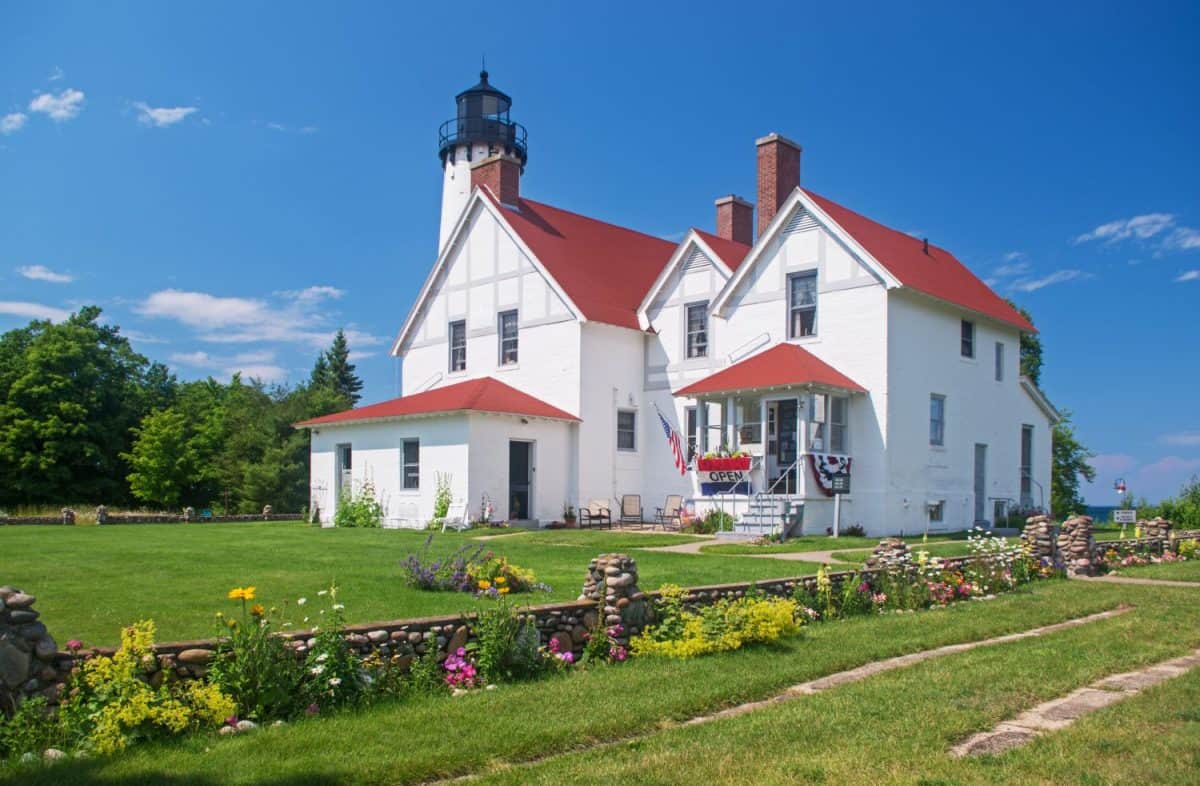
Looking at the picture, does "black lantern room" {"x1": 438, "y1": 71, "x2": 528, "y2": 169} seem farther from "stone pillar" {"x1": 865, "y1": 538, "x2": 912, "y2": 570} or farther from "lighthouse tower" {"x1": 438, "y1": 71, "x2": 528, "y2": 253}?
"stone pillar" {"x1": 865, "y1": 538, "x2": 912, "y2": 570}

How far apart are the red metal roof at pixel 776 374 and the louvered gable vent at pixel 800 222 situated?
9.47 ft

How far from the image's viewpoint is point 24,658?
21.2 ft

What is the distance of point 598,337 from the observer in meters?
28.4

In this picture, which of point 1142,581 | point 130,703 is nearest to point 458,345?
point 1142,581

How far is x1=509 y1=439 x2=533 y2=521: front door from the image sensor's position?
1064 inches

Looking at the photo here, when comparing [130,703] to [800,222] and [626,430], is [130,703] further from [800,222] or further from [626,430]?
[626,430]

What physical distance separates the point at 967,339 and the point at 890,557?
15518 mm

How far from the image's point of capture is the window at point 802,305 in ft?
82.9

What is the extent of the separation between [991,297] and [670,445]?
1020 centimetres

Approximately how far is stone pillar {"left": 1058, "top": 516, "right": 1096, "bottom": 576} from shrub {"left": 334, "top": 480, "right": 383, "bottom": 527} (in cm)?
1785

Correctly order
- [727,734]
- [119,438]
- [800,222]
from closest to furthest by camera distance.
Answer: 1. [727,734]
2. [800,222]
3. [119,438]

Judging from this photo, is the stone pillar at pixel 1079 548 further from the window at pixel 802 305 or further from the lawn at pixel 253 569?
the window at pixel 802 305

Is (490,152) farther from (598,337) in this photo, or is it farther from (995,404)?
(995,404)

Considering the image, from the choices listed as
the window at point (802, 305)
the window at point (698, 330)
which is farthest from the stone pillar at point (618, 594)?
the window at point (698, 330)
